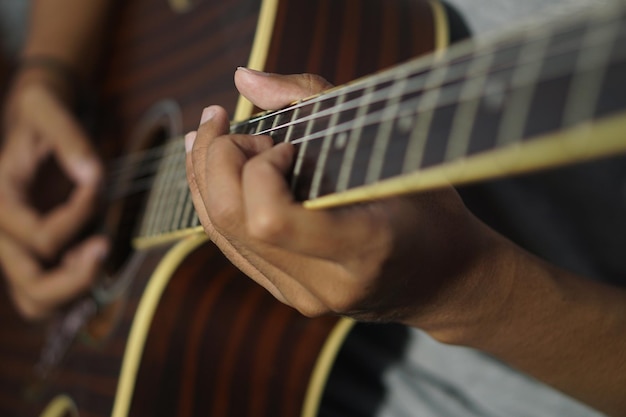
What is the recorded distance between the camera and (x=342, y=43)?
0.65 m

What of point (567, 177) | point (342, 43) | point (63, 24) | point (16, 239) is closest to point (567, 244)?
point (567, 177)

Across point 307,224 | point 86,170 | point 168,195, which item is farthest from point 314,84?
point 86,170

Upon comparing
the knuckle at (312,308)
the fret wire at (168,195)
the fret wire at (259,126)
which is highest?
the fret wire at (259,126)

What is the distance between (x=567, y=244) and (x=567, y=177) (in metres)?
0.06

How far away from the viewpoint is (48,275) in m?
0.86

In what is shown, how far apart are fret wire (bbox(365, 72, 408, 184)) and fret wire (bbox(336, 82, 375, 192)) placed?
0.01 m

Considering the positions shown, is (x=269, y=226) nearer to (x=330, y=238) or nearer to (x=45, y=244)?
(x=330, y=238)

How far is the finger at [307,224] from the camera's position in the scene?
1.16 feet

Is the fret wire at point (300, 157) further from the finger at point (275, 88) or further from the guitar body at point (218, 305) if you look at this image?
the guitar body at point (218, 305)

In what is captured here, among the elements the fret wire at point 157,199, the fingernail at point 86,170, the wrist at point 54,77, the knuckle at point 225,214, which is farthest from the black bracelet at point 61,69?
the knuckle at point 225,214

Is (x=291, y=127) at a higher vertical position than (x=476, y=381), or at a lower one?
higher

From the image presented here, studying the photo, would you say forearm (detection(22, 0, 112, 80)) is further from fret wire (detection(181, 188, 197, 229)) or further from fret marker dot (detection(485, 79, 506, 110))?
fret marker dot (detection(485, 79, 506, 110))

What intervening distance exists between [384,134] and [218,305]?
1.25 ft

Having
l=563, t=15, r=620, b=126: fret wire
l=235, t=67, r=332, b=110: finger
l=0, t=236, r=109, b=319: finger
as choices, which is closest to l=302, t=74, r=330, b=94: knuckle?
l=235, t=67, r=332, b=110: finger
